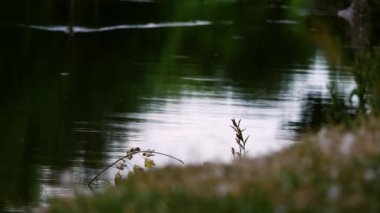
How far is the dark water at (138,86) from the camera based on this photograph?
714 inches

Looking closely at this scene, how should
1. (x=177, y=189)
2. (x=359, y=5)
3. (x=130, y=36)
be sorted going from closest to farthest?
1. (x=177, y=189)
2. (x=130, y=36)
3. (x=359, y=5)

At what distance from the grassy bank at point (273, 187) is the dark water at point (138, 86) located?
6.59 feet

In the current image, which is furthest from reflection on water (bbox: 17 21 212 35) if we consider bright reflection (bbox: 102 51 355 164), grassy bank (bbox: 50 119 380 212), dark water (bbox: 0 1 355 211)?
grassy bank (bbox: 50 119 380 212)

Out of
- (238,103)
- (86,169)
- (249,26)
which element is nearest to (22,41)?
(238,103)

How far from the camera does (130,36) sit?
144 ft

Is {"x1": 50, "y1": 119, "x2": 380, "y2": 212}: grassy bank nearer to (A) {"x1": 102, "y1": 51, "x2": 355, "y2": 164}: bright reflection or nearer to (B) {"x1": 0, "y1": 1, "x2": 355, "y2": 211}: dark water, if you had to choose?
(B) {"x1": 0, "y1": 1, "x2": 355, "y2": 211}: dark water

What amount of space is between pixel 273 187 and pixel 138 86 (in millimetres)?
22288

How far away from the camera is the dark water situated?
59.5 feet

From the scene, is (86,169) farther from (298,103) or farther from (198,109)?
(298,103)

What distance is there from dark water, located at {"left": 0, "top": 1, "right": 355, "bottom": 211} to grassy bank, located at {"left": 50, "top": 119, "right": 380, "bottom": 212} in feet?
6.59

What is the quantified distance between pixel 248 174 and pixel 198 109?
17.8 metres

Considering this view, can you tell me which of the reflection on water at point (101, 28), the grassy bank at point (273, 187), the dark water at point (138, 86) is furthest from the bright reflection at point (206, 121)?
the reflection on water at point (101, 28)

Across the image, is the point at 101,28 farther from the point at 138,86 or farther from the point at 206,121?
the point at 206,121

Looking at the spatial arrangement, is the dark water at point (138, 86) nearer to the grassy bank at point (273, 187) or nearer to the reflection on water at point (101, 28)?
the reflection on water at point (101, 28)
